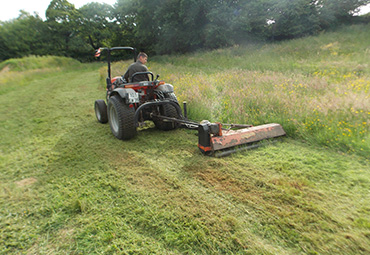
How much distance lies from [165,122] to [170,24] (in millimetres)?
22391

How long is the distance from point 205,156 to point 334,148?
2038 millimetres

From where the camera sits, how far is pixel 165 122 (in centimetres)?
478

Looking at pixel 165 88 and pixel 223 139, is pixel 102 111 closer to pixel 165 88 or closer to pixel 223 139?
pixel 165 88

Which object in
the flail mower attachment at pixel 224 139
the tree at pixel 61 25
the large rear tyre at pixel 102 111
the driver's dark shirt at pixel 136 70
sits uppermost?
the tree at pixel 61 25

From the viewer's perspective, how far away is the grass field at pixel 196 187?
189 centimetres

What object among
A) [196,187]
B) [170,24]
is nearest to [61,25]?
[170,24]

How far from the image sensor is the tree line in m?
19.1

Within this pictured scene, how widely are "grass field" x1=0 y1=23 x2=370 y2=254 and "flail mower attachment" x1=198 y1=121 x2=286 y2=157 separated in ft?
0.58

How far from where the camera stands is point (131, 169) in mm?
3152

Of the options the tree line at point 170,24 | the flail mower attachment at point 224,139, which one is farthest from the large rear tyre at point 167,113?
the tree line at point 170,24

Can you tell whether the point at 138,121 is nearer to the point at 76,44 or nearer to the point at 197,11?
the point at 197,11

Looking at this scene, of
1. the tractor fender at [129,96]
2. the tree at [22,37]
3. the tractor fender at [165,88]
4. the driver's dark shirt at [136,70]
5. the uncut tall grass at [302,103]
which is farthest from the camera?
the tree at [22,37]

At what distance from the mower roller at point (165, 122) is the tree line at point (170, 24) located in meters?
17.5

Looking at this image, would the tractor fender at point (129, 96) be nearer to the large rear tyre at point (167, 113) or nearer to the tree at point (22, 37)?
the large rear tyre at point (167, 113)
